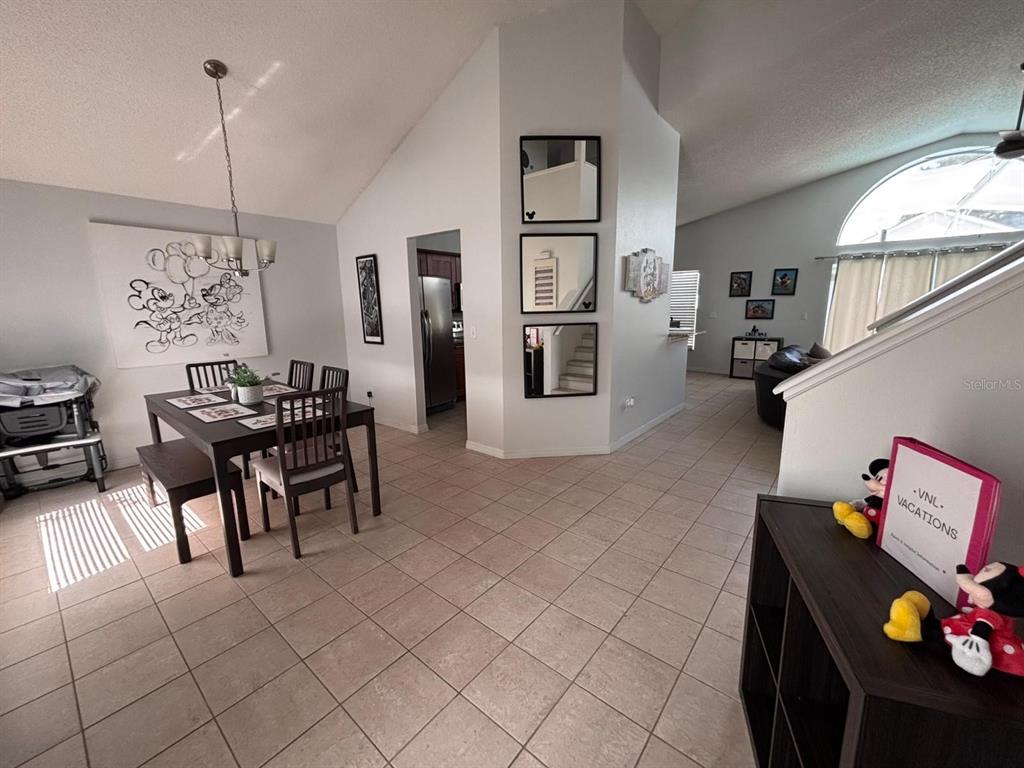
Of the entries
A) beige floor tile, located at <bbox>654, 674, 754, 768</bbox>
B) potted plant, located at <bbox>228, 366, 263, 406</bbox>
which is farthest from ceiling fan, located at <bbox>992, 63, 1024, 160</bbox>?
potted plant, located at <bbox>228, 366, 263, 406</bbox>

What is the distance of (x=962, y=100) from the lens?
4293 mm

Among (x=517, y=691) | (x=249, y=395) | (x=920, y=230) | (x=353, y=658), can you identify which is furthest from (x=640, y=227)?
(x=920, y=230)

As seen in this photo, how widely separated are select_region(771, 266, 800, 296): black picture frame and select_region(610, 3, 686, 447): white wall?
3.68 m

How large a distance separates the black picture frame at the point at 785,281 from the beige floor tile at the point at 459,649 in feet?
24.7

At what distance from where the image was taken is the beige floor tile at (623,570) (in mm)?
2088

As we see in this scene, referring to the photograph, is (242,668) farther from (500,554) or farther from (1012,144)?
(1012,144)

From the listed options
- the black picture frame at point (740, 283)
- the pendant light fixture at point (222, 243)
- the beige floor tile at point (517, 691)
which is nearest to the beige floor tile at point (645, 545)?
the beige floor tile at point (517, 691)

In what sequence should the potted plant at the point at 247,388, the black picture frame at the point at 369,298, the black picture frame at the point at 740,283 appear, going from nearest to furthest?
the potted plant at the point at 247,388, the black picture frame at the point at 369,298, the black picture frame at the point at 740,283

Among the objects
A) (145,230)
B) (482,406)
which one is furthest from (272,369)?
(482,406)

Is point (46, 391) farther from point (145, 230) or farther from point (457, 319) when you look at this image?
point (457, 319)

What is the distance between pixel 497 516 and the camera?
2756 millimetres

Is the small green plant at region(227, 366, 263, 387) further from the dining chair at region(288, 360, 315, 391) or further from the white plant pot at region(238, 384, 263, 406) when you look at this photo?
the dining chair at region(288, 360, 315, 391)

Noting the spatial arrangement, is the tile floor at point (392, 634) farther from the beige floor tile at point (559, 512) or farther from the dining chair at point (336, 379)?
the dining chair at point (336, 379)

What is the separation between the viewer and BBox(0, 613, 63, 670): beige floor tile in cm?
172
